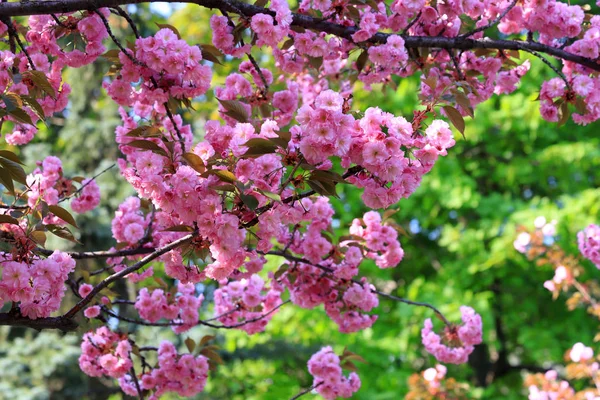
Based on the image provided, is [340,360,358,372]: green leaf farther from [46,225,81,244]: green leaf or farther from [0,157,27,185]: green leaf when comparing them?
[0,157,27,185]: green leaf

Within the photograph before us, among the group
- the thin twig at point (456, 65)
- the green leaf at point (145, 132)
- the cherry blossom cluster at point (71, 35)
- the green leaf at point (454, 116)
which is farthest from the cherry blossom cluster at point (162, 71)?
the thin twig at point (456, 65)

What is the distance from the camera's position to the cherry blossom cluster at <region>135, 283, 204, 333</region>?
298 cm

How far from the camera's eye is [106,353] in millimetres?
2975

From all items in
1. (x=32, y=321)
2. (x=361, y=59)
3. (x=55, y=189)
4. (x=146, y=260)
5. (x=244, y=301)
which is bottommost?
(x=32, y=321)

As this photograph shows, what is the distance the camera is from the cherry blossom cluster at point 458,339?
123 inches

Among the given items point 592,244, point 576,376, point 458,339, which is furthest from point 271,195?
point 576,376

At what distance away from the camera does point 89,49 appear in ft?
7.93

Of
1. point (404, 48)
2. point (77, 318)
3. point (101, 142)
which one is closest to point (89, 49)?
point (77, 318)

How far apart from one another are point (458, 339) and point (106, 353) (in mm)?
1640

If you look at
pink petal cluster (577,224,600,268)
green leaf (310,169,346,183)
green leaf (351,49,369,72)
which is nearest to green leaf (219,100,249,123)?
green leaf (310,169,346,183)

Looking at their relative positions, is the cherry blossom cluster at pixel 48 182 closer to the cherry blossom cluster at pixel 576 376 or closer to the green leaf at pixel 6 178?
the green leaf at pixel 6 178

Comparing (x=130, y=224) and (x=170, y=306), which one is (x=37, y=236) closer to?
(x=130, y=224)

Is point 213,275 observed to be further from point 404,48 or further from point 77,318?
point 404,48

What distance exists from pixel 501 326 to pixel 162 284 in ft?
23.5
